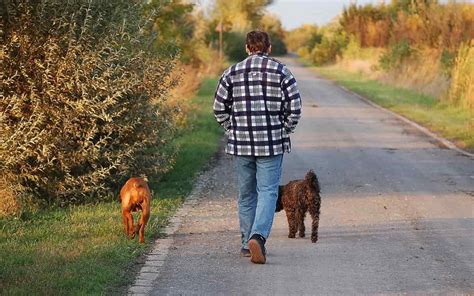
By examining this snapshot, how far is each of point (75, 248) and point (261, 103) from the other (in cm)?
217

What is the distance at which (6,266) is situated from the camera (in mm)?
6926

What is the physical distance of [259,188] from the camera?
7.59 m

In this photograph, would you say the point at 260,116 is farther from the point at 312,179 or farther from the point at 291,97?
the point at 312,179

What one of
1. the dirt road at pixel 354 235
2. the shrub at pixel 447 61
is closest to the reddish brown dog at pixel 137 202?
the dirt road at pixel 354 235

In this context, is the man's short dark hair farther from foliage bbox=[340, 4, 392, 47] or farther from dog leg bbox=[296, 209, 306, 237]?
foliage bbox=[340, 4, 392, 47]

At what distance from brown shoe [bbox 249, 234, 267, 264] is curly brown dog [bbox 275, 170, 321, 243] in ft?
3.14

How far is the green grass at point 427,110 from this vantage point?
18.3 m

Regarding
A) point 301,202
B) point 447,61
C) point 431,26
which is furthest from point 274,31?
point 301,202

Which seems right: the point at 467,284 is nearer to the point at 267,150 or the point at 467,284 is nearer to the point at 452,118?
the point at 267,150

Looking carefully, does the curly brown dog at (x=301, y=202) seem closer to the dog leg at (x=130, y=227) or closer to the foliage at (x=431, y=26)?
the dog leg at (x=130, y=227)

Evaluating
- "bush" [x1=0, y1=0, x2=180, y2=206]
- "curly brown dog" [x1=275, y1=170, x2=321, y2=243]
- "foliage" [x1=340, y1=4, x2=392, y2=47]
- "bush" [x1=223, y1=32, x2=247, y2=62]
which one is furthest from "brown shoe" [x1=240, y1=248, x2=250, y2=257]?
"bush" [x1=223, y1=32, x2=247, y2=62]

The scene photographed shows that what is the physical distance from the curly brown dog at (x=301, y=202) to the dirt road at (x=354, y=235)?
0.21m

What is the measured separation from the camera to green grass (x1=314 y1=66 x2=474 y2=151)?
18.3 m

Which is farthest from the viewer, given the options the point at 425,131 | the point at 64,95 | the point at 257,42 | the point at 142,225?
the point at 425,131
